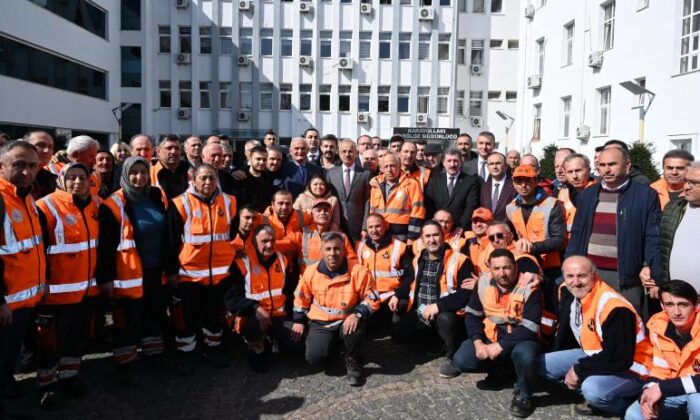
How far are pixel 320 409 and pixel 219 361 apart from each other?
49.7 inches

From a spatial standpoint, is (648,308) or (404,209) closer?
(648,308)

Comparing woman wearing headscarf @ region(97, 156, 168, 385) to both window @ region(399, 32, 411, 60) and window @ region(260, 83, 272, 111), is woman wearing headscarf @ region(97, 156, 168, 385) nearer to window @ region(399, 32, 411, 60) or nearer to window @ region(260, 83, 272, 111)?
window @ region(260, 83, 272, 111)

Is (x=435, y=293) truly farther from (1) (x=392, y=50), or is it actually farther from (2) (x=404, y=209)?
(1) (x=392, y=50)

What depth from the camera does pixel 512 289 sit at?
14.9ft

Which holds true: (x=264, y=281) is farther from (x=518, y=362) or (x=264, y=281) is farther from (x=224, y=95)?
(x=224, y=95)

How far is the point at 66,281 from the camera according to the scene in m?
4.05

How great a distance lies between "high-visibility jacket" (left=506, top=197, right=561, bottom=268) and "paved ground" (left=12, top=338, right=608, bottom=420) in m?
1.29

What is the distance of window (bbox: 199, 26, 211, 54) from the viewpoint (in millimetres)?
31484

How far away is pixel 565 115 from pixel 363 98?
13.1m

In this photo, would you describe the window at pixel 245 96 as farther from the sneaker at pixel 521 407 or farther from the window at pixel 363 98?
the sneaker at pixel 521 407

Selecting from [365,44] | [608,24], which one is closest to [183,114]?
Result: [365,44]

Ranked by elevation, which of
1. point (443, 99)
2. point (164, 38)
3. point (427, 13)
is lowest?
point (443, 99)

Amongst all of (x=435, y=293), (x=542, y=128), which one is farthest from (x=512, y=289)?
(x=542, y=128)

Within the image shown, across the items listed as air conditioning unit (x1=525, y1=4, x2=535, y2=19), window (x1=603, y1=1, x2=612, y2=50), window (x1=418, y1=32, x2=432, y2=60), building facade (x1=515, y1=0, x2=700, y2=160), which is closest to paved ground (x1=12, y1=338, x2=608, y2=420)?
building facade (x1=515, y1=0, x2=700, y2=160)
